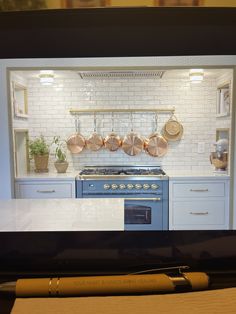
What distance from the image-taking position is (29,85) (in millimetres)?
2109

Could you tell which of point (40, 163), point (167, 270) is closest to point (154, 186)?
point (40, 163)

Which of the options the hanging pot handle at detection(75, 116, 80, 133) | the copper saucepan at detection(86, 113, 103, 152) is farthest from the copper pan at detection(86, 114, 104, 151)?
the hanging pot handle at detection(75, 116, 80, 133)

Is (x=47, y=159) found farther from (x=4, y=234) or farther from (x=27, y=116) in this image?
(x=4, y=234)

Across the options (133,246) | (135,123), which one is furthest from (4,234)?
(135,123)

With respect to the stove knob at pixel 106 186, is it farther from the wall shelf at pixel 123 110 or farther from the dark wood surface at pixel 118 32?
the dark wood surface at pixel 118 32

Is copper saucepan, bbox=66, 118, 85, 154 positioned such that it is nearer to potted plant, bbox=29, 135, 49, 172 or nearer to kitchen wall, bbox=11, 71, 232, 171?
kitchen wall, bbox=11, 71, 232, 171

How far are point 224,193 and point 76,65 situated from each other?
1.42m

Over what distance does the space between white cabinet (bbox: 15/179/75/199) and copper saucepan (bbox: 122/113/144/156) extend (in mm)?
749

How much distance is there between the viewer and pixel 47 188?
1.77 meters

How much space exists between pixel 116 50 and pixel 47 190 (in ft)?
4.31

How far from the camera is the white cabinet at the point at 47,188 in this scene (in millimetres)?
1504

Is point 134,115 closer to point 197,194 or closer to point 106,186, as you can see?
point 106,186

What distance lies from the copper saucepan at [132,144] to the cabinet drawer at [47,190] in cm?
78

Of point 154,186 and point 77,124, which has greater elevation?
point 77,124
